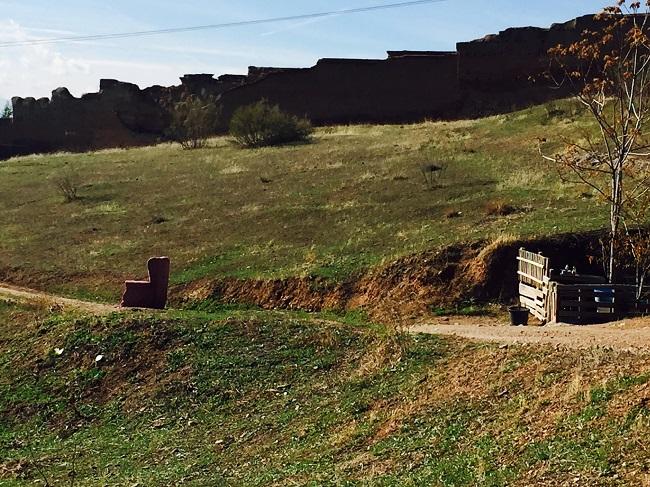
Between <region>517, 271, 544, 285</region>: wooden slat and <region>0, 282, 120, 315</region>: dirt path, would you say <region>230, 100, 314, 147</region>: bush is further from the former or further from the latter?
<region>517, 271, 544, 285</region>: wooden slat

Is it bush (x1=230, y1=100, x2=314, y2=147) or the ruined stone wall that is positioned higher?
the ruined stone wall

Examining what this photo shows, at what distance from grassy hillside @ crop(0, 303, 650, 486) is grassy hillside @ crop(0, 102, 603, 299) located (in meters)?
4.78

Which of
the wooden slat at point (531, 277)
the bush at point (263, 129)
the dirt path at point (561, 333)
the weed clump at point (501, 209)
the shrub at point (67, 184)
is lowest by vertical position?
the dirt path at point (561, 333)

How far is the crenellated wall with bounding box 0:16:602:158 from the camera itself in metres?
45.5

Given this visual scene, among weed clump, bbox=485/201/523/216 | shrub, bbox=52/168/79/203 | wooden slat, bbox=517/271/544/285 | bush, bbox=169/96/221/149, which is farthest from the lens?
bush, bbox=169/96/221/149

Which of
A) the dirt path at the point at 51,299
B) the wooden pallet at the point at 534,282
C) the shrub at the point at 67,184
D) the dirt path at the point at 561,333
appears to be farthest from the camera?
the shrub at the point at 67,184

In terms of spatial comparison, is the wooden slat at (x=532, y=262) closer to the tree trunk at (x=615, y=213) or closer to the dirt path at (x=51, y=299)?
the tree trunk at (x=615, y=213)

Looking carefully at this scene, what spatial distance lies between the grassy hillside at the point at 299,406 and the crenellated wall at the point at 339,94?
32.7m

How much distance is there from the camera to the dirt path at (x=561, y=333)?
10.5 meters

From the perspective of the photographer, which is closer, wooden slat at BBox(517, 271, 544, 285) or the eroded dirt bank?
wooden slat at BBox(517, 271, 544, 285)

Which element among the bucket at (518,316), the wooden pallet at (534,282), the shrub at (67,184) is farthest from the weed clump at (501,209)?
the shrub at (67,184)

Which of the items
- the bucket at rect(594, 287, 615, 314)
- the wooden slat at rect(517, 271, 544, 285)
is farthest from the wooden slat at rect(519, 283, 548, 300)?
the bucket at rect(594, 287, 615, 314)

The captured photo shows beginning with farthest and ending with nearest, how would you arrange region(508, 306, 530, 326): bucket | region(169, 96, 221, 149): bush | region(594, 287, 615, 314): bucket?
1. region(169, 96, 221, 149): bush
2. region(508, 306, 530, 326): bucket
3. region(594, 287, 615, 314): bucket

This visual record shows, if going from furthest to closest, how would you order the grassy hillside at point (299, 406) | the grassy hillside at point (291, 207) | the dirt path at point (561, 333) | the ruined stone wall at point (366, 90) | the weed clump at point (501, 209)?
the ruined stone wall at point (366, 90) < the weed clump at point (501, 209) < the grassy hillside at point (291, 207) < the dirt path at point (561, 333) < the grassy hillside at point (299, 406)
